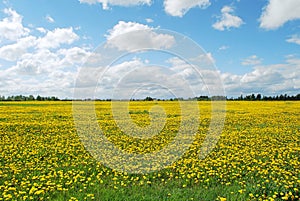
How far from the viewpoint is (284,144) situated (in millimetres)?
13797

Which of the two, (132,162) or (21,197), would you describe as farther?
(132,162)

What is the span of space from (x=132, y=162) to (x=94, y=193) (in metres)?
3.05

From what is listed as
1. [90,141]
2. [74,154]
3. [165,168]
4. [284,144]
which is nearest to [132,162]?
[165,168]

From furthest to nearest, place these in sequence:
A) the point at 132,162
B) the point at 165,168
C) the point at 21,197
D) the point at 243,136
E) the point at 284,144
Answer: the point at 243,136 → the point at 284,144 → the point at 132,162 → the point at 165,168 → the point at 21,197

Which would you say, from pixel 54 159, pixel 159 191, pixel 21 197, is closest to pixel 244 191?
pixel 159 191

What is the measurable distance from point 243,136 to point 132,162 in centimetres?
802

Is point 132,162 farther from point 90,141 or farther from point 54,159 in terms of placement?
point 90,141

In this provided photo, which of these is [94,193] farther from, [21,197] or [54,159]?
[54,159]

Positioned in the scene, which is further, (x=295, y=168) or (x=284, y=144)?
(x=284, y=144)

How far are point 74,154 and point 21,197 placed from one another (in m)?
4.69

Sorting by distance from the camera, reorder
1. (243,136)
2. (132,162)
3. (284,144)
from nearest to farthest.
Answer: (132,162) → (284,144) → (243,136)

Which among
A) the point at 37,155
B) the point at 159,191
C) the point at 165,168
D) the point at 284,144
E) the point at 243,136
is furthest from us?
the point at 243,136

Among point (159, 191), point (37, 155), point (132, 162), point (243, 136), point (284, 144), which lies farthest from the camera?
point (243, 136)

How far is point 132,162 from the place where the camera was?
10.2m
